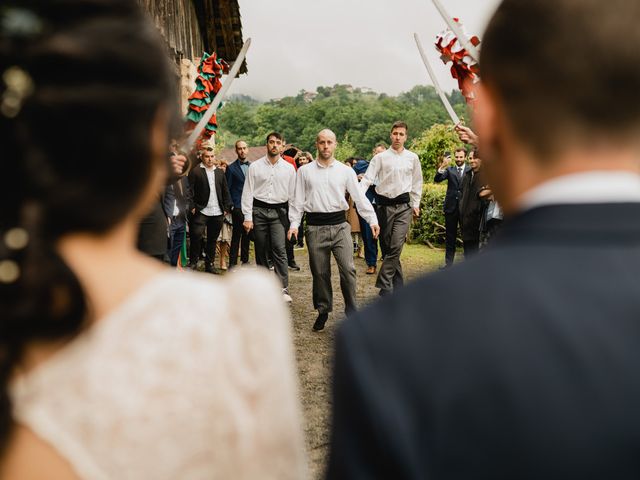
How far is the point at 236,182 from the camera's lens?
947 cm

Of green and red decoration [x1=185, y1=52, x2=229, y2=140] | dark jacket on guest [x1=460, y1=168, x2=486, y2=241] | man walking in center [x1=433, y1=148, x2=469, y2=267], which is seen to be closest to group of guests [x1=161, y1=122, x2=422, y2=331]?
green and red decoration [x1=185, y1=52, x2=229, y2=140]

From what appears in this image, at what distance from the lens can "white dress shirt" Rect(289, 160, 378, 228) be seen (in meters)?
5.86

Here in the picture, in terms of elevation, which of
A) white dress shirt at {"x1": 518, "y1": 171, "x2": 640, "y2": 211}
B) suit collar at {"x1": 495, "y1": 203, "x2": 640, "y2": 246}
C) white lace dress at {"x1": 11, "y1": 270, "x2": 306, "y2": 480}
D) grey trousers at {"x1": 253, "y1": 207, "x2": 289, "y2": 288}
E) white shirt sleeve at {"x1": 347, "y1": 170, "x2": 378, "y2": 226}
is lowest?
grey trousers at {"x1": 253, "y1": 207, "x2": 289, "y2": 288}

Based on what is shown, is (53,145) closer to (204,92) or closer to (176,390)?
(176,390)

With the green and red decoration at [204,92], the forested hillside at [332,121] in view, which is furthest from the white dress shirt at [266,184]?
the forested hillside at [332,121]

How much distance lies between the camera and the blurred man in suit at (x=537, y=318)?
26.8 inches

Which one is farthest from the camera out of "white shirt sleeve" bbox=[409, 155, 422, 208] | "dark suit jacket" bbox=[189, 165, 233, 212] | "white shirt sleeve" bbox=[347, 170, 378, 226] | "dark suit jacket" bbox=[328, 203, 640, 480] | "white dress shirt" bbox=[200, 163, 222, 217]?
"white dress shirt" bbox=[200, 163, 222, 217]

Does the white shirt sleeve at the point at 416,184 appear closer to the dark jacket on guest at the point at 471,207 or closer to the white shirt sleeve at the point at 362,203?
the dark jacket on guest at the point at 471,207

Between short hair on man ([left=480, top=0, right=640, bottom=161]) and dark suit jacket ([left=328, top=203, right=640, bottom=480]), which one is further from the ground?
short hair on man ([left=480, top=0, right=640, bottom=161])

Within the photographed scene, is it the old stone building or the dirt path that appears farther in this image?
the old stone building

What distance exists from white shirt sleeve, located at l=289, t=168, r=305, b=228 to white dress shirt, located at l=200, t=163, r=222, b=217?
278 centimetres

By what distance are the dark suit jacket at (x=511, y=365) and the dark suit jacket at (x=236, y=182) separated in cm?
877

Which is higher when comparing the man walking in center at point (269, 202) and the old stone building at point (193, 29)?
the old stone building at point (193, 29)

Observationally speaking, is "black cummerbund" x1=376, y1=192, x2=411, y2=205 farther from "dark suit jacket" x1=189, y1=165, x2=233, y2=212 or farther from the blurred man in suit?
the blurred man in suit
